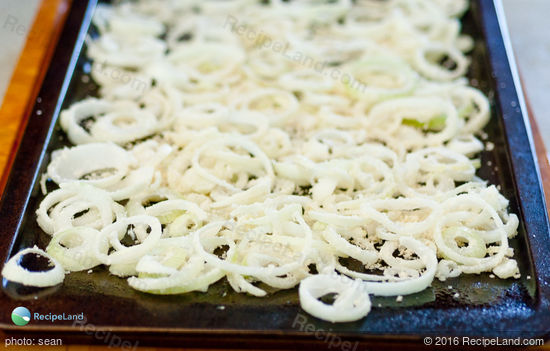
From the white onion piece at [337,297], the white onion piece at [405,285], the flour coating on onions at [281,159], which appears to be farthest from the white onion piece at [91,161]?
the white onion piece at [405,285]

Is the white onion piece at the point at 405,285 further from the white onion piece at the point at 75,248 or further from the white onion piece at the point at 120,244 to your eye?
the white onion piece at the point at 75,248

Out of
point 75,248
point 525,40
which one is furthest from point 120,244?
point 525,40

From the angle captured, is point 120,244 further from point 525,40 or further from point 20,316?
point 525,40

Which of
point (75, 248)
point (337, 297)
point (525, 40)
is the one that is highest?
point (75, 248)

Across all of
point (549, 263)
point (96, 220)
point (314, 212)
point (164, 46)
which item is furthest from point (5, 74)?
point (549, 263)

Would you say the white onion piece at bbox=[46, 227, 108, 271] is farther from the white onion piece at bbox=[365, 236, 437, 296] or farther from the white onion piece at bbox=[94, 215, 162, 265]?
the white onion piece at bbox=[365, 236, 437, 296]

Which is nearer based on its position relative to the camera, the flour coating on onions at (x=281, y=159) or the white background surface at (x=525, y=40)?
the flour coating on onions at (x=281, y=159)
